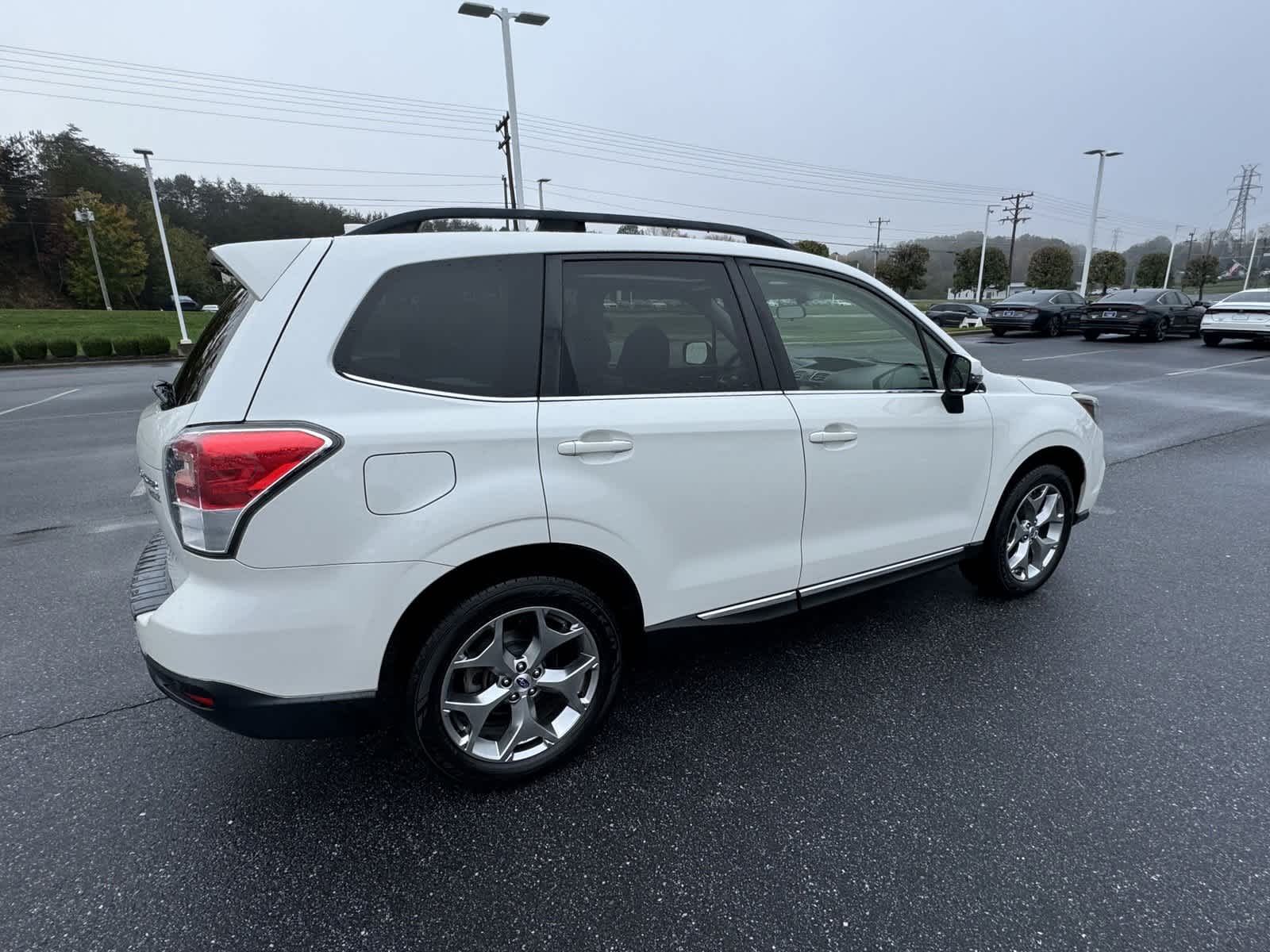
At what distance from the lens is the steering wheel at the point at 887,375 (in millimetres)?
2963

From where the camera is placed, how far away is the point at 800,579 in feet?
8.99

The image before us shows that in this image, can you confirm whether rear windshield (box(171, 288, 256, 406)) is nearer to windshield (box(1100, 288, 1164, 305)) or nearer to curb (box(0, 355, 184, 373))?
curb (box(0, 355, 184, 373))

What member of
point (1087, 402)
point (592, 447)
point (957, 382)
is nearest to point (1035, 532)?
point (1087, 402)

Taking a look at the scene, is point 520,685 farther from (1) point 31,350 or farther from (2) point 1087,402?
(1) point 31,350

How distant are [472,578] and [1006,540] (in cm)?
283

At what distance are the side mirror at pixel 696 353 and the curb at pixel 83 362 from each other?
24324mm

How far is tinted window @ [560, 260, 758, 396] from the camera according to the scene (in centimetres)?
225

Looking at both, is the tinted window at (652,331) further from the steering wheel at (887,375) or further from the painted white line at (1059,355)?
the painted white line at (1059,355)

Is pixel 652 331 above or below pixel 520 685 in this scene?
above

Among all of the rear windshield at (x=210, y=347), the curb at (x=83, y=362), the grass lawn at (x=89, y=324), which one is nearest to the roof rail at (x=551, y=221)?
the rear windshield at (x=210, y=347)

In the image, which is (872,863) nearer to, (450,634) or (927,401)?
(450,634)

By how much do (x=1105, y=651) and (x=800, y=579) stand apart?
165 centimetres

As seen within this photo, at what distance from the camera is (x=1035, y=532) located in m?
3.63

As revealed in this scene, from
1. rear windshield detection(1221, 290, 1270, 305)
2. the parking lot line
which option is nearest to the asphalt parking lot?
the parking lot line
